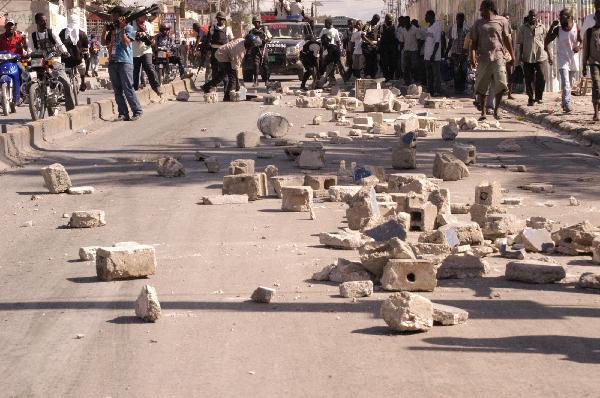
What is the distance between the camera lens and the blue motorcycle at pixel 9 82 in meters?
21.4

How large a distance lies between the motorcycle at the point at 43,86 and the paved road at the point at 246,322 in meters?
8.22

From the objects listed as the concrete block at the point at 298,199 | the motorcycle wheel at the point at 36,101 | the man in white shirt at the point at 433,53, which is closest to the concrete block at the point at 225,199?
the concrete block at the point at 298,199

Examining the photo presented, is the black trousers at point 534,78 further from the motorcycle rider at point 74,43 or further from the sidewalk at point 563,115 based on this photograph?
the motorcycle rider at point 74,43

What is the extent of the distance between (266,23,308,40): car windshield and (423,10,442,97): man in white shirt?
46.1 feet

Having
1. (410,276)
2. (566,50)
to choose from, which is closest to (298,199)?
(410,276)

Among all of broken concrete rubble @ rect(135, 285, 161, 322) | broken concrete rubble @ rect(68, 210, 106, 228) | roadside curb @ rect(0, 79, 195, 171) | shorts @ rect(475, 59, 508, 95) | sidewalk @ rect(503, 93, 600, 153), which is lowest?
sidewalk @ rect(503, 93, 600, 153)

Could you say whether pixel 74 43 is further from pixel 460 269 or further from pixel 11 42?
pixel 460 269

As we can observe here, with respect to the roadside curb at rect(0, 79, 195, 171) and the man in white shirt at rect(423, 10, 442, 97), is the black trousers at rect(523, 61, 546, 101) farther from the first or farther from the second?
the roadside curb at rect(0, 79, 195, 171)

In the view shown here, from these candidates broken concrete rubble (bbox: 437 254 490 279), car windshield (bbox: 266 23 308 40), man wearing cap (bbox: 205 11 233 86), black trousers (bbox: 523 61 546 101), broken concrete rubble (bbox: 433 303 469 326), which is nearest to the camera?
broken concrete rubble (bbox: 433 303 469 326)

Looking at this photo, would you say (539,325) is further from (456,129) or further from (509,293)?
(456,129)

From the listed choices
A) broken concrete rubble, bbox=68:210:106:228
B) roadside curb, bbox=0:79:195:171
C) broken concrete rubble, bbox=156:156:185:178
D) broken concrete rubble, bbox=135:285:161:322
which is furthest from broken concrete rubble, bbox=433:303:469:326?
roadside curb, bbox=0:79:195:171

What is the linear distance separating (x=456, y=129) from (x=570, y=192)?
6.02m

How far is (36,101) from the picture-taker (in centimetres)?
1970

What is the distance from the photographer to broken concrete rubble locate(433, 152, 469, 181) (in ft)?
41.7
